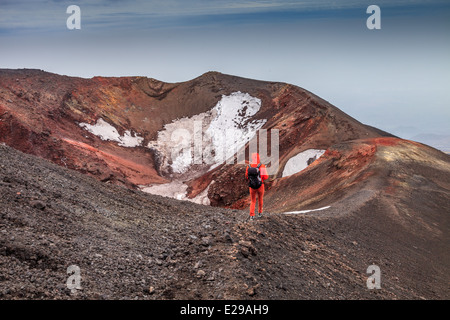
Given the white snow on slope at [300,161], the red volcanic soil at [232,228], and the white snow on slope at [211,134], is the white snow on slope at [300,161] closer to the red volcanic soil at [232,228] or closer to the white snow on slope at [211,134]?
the red volcanic soil at [232,228]

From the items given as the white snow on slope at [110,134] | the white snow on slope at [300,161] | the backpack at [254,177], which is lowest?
the backpack at [254,177]

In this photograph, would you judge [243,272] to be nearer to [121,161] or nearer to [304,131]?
[304,131]

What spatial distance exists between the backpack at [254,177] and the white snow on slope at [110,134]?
123 feet

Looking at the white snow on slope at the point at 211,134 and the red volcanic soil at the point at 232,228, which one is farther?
the white snow on slope at the point at 211,134

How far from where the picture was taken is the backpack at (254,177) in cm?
1135

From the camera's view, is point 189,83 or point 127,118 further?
point 189,83

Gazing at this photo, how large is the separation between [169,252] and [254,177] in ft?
11.3

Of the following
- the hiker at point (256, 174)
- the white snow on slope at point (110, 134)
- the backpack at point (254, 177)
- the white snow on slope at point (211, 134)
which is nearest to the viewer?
the hiker at point (256, 174)

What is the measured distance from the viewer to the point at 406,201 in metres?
19.4

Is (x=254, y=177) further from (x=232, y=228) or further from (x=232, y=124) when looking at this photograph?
(x=232, y=124)

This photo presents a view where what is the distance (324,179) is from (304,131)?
11151 millimetres

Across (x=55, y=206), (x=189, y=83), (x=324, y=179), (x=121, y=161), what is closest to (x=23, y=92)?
(x=121, y=161)

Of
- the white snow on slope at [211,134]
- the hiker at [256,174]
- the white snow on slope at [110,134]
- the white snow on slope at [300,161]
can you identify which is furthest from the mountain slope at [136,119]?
the hiker at [256,174]
